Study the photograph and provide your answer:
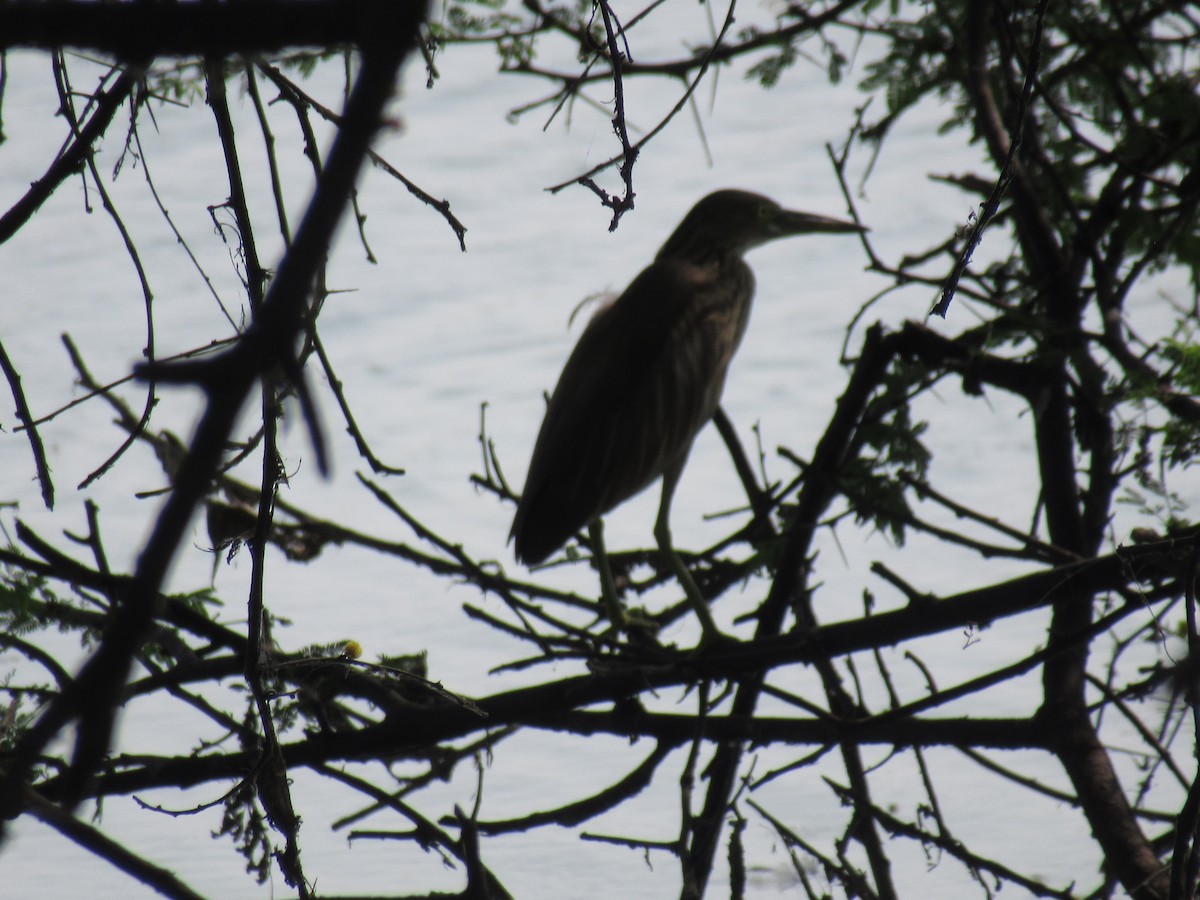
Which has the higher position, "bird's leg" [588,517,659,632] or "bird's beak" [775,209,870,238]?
"bird's beak" [775,209,870,238]

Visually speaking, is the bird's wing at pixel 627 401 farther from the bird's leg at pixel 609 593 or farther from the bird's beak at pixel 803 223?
the bird's beak at pixel 803 223

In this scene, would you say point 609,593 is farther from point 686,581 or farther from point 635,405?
point 635,405

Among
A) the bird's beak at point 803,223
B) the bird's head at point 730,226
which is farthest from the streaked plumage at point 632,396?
the bird's beak at point 803,223

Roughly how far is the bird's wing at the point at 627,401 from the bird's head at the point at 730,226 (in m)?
0.28

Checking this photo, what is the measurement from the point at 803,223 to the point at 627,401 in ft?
3.58

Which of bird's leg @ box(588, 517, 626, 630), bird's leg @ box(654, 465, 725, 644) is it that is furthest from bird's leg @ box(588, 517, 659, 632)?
bird's leg @ box(654, 465, 725, 644)

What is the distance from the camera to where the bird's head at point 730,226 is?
4.09 metres

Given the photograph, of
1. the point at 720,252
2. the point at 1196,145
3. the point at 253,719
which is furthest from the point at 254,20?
the point at 720,252

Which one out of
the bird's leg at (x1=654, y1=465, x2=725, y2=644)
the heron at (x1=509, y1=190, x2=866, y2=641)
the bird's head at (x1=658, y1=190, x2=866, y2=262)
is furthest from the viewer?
the bird's head at (x1=658, y1=190, x2=866, y2=262)

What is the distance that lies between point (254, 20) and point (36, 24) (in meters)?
0.10

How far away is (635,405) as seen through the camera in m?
3.49

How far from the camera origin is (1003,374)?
2.66m

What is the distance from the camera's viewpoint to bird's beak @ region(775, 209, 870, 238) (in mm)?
4160

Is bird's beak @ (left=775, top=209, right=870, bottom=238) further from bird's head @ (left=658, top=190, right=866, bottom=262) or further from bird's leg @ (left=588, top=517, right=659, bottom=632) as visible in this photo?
bird's leg @ (left=588, top=517, right=659, bottom=632)
